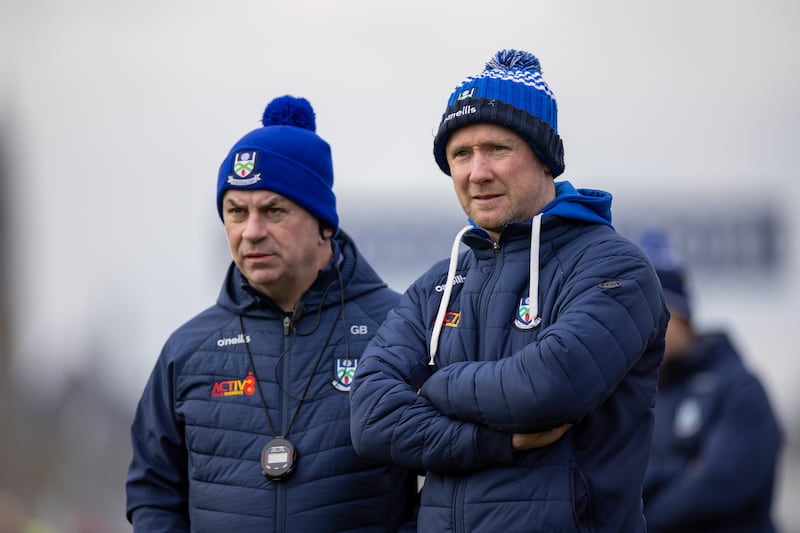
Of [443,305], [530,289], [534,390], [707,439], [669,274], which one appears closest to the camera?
[534,390]

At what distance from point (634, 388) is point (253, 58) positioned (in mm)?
3574

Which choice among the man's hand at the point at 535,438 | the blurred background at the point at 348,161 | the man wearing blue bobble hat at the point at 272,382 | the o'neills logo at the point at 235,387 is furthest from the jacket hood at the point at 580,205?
the blurred background at the point at 348,161

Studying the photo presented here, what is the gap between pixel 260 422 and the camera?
8.07ft

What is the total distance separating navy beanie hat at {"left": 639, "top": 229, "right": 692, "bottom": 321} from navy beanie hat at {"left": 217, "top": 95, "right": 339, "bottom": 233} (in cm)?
170

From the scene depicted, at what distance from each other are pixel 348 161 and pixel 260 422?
302 cm

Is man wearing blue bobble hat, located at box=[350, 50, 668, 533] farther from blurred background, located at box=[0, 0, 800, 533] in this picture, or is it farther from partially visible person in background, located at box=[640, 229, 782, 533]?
blurred background, located at box=[0, 0, 800, 533]

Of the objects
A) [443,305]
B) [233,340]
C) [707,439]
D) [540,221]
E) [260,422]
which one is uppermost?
[540,221]

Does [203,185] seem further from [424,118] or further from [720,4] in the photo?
[720,4]

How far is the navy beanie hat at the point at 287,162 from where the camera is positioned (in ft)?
8.28

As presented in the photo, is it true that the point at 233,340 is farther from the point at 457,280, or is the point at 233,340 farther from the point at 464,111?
the point at 464,111

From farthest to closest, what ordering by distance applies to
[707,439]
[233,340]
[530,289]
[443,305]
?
1. [707,439]
2. [233,340]
3. [443,305]
4. [530,289]

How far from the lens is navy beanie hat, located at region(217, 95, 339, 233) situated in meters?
2.52

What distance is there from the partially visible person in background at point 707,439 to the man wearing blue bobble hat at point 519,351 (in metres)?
1.87

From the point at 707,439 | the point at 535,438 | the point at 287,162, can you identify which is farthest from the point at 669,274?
the point at 535,438
